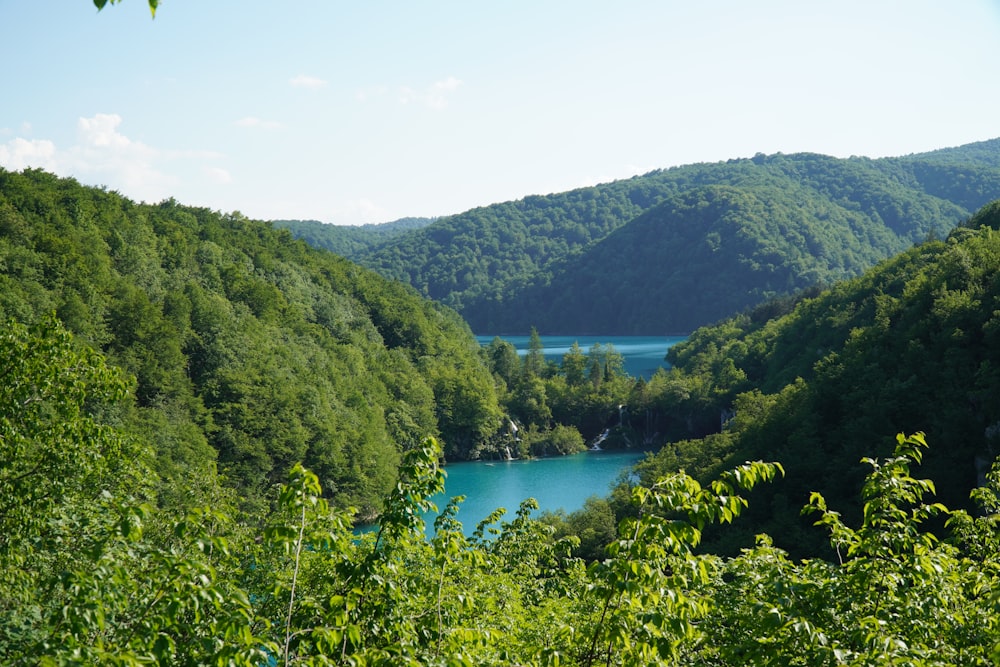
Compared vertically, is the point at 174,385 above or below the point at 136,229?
below

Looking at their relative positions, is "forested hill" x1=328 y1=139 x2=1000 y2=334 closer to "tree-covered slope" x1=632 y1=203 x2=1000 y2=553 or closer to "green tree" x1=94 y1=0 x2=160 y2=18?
"tree-covered slope" x1=632 y1=203 x2=1000 y2=553

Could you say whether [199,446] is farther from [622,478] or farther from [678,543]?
[678,543]

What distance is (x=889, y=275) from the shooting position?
55.1 metres

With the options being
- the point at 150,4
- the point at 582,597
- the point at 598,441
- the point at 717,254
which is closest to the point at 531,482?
the point at 598,441

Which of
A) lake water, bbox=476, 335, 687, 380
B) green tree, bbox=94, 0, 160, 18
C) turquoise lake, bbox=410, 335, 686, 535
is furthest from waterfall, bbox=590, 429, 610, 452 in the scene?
green tree, bbox=94, 0, 160, 18

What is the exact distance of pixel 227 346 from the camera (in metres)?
54.0

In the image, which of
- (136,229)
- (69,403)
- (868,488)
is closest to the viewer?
(868,488)

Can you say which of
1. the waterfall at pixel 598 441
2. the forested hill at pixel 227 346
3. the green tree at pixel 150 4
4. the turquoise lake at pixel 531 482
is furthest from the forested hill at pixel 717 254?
the green tree at pixel 150 4

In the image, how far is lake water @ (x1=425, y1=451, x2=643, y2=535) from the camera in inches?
1965

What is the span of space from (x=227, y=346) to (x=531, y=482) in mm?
23077

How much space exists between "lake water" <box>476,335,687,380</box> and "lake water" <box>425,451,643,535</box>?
3715 centimetres

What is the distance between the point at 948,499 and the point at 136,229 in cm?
5748

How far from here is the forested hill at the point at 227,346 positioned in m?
45.4

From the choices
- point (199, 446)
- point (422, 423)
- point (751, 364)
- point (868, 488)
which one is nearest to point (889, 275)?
point (751, 364)
